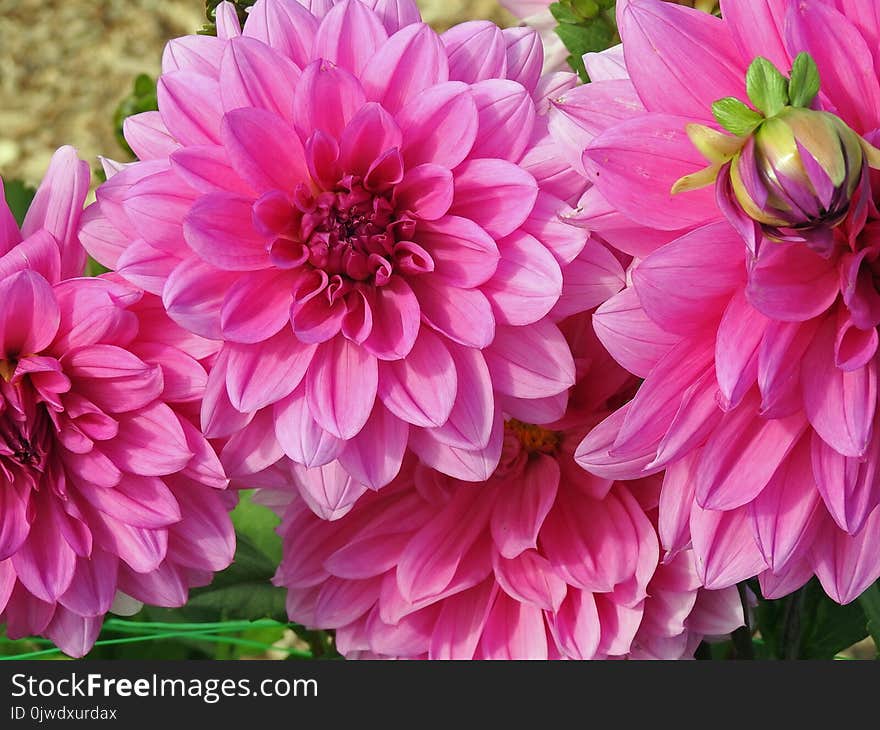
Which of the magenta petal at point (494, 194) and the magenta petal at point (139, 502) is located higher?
the magenta petal at point (494, 194)

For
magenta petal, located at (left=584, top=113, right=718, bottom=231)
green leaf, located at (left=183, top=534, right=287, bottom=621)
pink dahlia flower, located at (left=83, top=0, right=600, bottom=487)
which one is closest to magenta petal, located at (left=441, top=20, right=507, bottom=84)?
pink dahlia flower, located at (left=83, top=0, right=600, bottom=487)

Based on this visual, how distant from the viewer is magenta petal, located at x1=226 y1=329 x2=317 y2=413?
1.84 ft

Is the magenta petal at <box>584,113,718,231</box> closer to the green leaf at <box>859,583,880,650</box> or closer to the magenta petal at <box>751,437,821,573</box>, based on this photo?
the magenta petal at <box>751,437,821,573</box>

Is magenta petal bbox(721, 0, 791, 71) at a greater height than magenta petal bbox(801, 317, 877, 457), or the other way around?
magenta petal bbox(721, 0, 791, 71)

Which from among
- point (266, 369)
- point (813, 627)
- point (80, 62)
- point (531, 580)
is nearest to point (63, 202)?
point (266, 369)

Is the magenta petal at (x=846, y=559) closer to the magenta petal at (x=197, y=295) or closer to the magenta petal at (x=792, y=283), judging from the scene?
the magenta petal at (x=792, y=283)

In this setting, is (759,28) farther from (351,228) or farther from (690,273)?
(351,228)

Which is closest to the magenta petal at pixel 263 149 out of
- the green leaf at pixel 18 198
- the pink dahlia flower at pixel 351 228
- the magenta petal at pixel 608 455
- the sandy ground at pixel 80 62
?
the pink dahlia flower at pixel 351 228

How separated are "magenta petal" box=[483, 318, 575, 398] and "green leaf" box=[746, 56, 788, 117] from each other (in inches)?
6.6

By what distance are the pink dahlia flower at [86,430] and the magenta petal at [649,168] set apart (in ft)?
0.77

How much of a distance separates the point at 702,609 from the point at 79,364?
0.40 meters

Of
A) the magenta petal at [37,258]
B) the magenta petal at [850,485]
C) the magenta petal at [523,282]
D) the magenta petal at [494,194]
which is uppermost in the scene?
the magenta petal at [37,258]

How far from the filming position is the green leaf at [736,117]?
0.45 meters

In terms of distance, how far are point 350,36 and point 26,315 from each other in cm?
22
